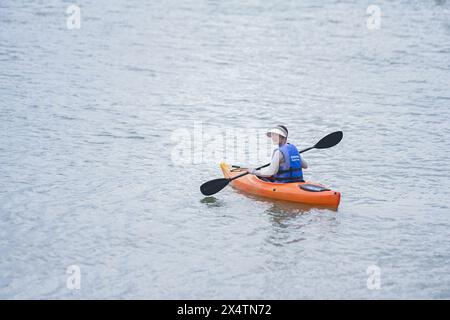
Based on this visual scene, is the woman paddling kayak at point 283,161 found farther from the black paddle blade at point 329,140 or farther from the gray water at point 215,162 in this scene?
the black paddle blade at point 329,140

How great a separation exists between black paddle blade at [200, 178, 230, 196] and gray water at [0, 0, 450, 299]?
8.0 inches

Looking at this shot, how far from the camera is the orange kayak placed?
984cm

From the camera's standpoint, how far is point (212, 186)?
34.0ft

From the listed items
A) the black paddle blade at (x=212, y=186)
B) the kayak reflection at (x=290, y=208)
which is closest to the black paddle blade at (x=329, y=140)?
the kayak reflection at (x=290, y=208)

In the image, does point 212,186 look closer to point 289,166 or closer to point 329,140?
point 289,166

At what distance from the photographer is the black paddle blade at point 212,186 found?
10.3 meters

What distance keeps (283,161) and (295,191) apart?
420 millimetres

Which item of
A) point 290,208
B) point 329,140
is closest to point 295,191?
point 290,208

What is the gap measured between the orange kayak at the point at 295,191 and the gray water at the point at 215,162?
0.13m

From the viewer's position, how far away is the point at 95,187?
35.5 ft

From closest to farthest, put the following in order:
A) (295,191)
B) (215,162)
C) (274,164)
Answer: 1. (295,191)
2. (274,164)
3. (215,162)

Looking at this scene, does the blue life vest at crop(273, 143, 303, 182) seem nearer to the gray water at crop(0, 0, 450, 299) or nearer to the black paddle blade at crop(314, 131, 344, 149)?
the gray water at crop(0, 0, 450, 299)

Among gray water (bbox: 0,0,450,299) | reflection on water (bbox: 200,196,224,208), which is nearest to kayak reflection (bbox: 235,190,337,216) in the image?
gray water (bbox: 0,0,450,299)
